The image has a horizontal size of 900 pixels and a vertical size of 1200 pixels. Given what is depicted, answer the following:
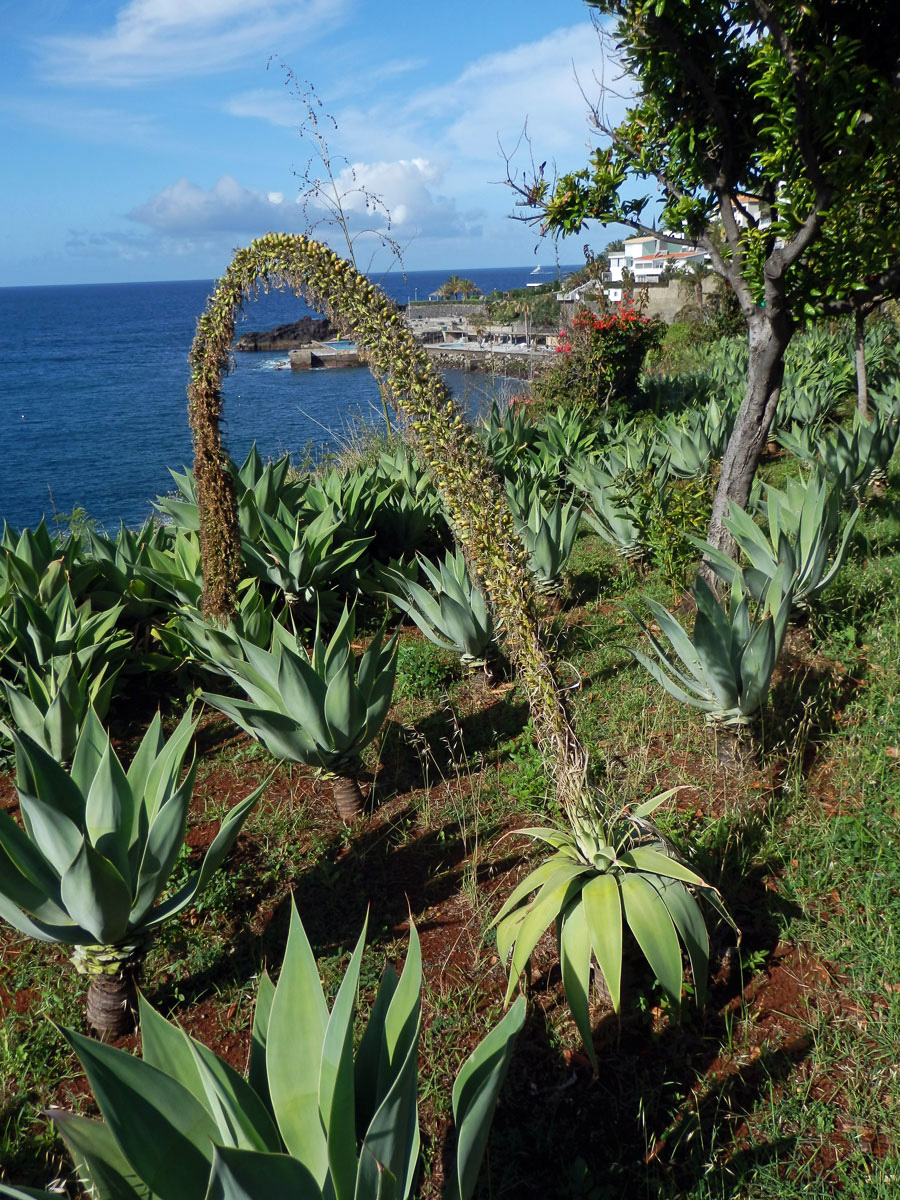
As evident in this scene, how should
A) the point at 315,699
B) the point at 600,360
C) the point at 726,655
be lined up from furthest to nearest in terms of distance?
the point at 600,360
the point at 315,699
the point at 726,655

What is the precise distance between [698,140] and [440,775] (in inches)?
167

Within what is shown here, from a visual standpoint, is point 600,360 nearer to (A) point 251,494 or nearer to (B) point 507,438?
A: (B) point 507,438

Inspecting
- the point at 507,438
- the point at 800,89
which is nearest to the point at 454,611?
the point at 800,89

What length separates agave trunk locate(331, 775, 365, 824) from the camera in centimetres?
364

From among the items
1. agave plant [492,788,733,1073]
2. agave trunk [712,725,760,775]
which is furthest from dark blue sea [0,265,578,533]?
agave plant [492,788,733,1073]

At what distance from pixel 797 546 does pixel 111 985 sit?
359cm

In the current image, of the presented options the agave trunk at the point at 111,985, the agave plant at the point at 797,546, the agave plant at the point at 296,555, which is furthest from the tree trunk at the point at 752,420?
the agave trunk at the point at 111,985

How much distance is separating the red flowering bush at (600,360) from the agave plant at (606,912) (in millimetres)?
9574

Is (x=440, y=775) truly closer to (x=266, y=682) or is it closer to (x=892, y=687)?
(x=266, y=682)

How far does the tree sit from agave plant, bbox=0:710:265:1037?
3767 millimetres

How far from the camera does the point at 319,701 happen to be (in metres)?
3.27

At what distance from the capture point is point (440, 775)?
3.92m

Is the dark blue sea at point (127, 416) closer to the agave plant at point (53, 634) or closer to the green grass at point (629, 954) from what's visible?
the agave plant at point (53, 634)

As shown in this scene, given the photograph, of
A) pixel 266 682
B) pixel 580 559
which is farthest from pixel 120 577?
pixel 580 559
